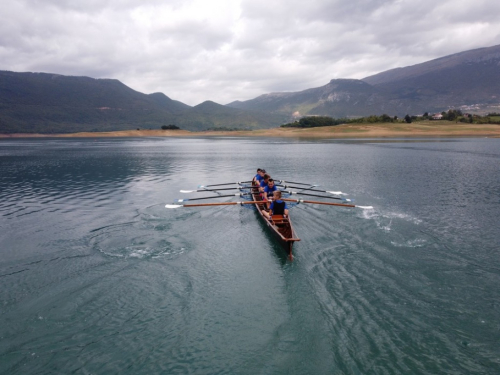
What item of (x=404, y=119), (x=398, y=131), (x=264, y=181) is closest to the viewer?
(x=264, y=181)

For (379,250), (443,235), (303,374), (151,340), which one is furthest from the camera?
(443,235)

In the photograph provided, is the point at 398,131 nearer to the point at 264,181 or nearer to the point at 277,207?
the point at 264,181

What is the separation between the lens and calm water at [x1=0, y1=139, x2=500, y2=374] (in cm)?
745

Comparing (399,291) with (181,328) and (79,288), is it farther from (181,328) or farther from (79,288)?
(79,288)

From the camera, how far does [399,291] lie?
32.7ft

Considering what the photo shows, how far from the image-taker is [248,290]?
34.3 ft

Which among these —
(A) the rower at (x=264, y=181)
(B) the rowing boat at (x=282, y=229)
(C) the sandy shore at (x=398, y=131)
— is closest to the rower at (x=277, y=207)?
(B) the rowing boat at (x=282, y=229)

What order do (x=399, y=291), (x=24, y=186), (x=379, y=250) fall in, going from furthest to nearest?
1. (x=24, y=186)
2. (x=379, y=250)
3. (x=399, y=291)

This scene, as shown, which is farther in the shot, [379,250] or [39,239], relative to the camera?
[39,239]

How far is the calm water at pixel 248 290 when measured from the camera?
745 centimetres

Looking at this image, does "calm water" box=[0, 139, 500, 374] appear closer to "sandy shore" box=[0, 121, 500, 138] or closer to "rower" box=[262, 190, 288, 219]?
"rower" box=[262, 190, 288, 219]

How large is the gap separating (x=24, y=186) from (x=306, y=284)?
3041cm

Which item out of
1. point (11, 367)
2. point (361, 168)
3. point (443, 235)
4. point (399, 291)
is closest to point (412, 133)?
point (361, 168)

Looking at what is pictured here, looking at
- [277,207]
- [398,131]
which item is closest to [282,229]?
[277,207]
